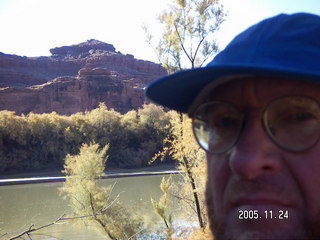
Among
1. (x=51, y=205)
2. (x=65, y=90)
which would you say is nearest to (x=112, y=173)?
(x=51, y=205)

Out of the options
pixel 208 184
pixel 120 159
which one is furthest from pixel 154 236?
pixel 120 159

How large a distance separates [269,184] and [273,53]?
0.90 ft

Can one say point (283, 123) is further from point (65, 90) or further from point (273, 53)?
point (65, 90)

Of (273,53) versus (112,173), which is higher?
(273,53)

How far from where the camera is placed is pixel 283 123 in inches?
30.6

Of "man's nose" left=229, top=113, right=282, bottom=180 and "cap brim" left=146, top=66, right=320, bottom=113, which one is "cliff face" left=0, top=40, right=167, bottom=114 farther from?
"man's nose" left=229, top=113, right=282, bottom=180

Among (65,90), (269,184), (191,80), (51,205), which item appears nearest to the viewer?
(269,184)

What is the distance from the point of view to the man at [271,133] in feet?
2.39

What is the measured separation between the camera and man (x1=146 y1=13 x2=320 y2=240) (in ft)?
2.39

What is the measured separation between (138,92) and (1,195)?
114 feet

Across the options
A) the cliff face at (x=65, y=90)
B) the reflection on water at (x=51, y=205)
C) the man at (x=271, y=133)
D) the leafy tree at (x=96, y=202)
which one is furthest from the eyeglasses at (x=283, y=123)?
the cliff face at (x=65, y=90)

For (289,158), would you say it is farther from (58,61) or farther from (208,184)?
(58,61)

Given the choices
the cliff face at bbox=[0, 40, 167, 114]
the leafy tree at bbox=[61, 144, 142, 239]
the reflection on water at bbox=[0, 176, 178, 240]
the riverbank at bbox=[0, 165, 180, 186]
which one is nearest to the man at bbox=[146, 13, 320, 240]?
the leafy tree at bbox=[61, 144, 142, 239]

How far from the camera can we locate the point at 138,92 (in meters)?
54.8
